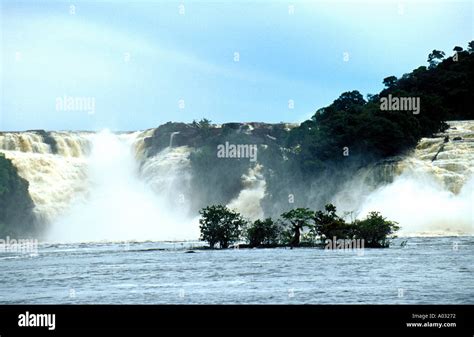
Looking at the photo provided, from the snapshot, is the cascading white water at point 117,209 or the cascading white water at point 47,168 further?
the cascading white water at point 47,168

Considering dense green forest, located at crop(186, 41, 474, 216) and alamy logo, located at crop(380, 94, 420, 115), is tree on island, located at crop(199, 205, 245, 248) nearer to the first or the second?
dense green forest, located at crop(186, 41, 474, 216)

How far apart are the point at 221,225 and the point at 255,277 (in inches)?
746

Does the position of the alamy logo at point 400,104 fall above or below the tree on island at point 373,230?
above

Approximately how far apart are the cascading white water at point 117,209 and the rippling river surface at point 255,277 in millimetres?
29633

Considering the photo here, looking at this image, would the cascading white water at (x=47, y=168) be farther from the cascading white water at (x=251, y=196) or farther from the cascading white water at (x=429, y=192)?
the cascading white water at (x=429, y=192)

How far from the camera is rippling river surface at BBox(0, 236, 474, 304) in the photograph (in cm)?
2422

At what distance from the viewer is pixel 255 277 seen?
101 ft

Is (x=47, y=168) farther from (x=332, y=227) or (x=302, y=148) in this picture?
(x=332, y=227)
